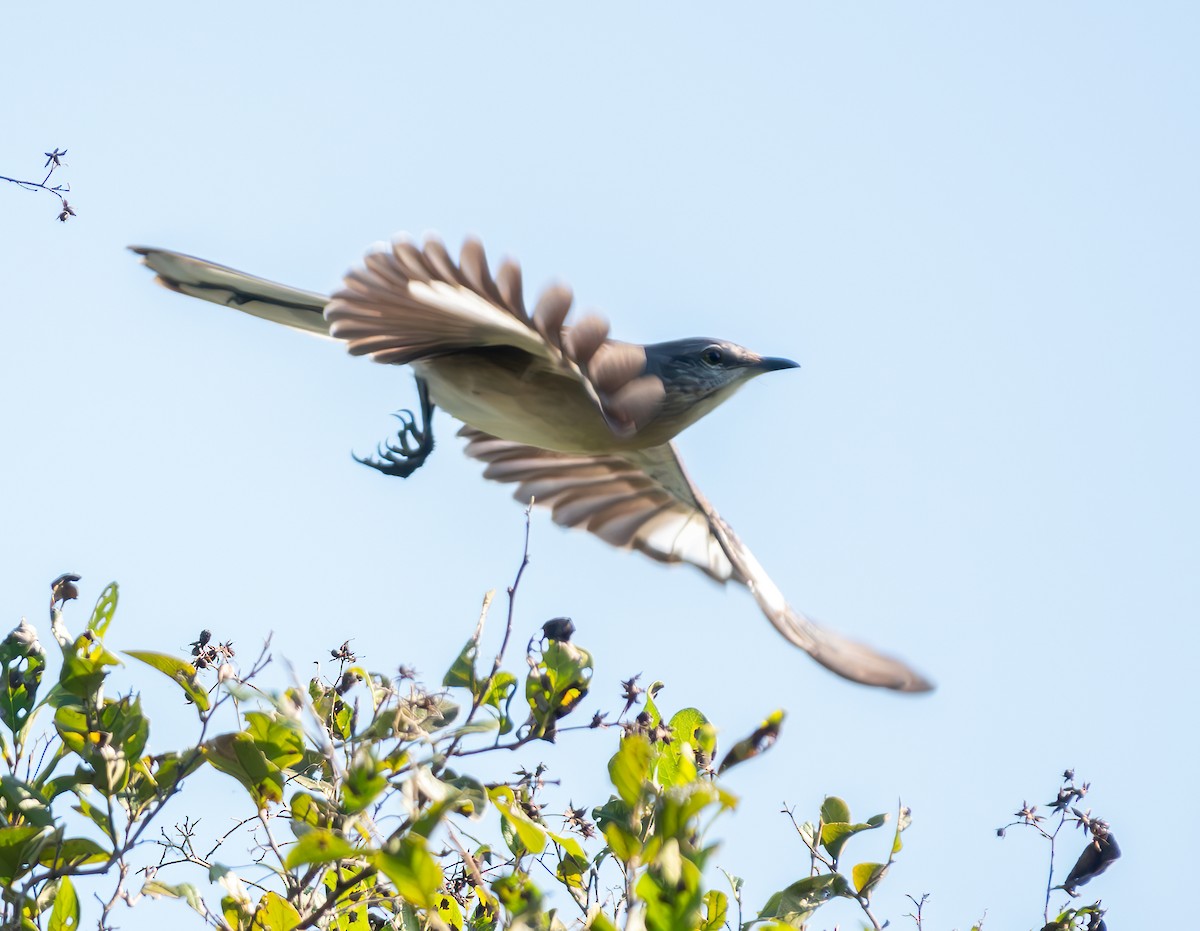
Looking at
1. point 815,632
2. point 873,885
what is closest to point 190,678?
point 873,885

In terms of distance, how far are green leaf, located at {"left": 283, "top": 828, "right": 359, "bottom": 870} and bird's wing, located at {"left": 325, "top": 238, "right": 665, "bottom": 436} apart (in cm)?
225

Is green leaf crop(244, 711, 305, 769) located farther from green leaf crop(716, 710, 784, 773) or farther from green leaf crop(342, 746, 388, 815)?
green leaf crop(716, 710, 784, 773)

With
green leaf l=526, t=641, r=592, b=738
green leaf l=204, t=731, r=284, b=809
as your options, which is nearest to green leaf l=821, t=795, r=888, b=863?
green leaf l=526, t=641, r=592, b=738

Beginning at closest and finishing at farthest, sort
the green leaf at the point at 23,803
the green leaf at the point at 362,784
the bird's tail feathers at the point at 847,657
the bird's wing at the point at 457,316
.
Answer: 1. the green leaf at the point at 362,784
2. the green leaf at the point at 23,803
3. the bird's wing at the point at 457,316
4. the bird's tail feathers at the point at 847,657

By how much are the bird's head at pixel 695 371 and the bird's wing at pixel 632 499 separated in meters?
0.76

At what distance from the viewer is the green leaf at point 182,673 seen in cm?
329

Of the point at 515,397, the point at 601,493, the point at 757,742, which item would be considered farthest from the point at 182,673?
the point at 601,493

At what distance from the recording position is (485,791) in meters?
2.81

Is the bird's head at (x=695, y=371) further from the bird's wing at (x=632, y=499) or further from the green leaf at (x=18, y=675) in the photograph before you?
the green leaf at (x=18, y=675)

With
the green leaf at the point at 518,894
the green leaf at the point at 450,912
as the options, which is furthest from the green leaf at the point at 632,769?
the green leaf at the point at 450,912

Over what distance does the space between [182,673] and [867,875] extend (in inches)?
69.6

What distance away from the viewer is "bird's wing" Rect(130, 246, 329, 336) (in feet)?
16.9

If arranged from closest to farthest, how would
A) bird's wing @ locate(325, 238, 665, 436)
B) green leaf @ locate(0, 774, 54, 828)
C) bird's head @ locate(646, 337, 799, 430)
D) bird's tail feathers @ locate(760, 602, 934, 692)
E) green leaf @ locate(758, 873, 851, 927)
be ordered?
green leaf @ locate(0, 774, 54, 828) < green leaf @ locate(758, 873, 851, 927) < bird's wing @ locate(325, 238, 665, 436) < bird's tail feathers @ locate(760, 602, 934, 692) < bird's head @ locate(646, 337, 799, 430)

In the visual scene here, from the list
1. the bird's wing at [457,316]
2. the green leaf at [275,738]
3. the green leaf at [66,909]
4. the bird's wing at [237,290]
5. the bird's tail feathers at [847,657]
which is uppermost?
the bird's wing at [237,290]
